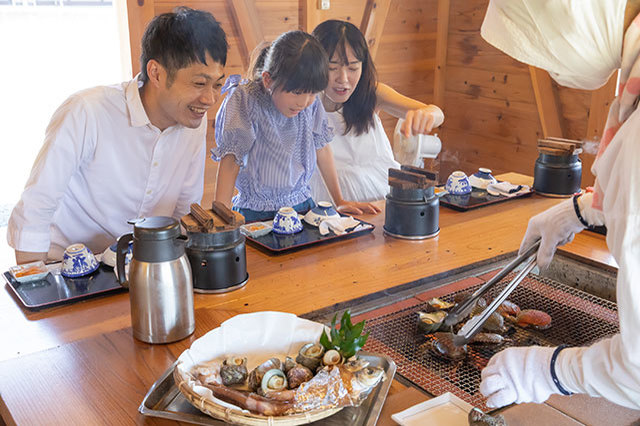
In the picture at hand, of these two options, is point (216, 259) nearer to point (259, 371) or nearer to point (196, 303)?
point (196, 303)

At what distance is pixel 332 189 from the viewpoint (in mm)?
2631

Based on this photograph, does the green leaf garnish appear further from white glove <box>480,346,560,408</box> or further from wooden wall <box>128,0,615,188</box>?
wooden wall <box>128,0,615,188</box>

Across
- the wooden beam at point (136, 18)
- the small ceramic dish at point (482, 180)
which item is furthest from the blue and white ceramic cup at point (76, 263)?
the wooden beam at point (136, 18)

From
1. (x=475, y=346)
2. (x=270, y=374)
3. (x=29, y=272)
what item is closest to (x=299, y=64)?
(x=29, y=272)

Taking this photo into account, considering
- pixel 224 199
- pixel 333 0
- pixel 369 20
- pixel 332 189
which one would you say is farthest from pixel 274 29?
pixel 224 199

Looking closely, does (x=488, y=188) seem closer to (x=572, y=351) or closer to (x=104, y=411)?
(x=572, y=351)

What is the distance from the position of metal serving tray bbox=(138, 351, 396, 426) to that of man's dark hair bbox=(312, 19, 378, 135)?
167 cm

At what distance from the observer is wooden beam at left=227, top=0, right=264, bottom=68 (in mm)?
3951

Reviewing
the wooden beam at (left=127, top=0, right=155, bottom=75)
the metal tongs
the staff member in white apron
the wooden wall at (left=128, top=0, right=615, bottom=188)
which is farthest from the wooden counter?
the wooden wall at (left=128, top=0, right=615, bottom=188)

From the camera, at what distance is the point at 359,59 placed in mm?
2549

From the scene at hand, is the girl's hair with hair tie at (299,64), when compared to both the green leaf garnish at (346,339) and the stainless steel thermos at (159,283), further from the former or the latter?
the green leaf garnish at (346,339)

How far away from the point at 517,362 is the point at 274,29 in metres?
3.58

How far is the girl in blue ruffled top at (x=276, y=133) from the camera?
2143mm

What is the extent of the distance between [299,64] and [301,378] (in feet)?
4.36
